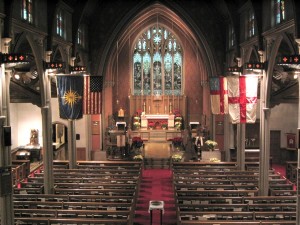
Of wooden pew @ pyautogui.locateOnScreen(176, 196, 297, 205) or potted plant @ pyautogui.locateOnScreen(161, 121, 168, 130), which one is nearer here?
wooden pew @ pyautogui.locateOnScreen(176, 196, 297, 205)

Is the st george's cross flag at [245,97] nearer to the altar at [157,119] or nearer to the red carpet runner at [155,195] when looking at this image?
the red carpet runner at [155,195]

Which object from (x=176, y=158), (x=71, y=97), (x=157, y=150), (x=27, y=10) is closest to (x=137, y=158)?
(x=176, y=158)

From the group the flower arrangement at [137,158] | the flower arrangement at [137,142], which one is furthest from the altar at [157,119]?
the flower arrangement at [137,158]

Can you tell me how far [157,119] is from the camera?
3741 cm

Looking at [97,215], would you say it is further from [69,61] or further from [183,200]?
[69,61]

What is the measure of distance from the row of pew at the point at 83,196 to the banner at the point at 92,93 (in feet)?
12.3

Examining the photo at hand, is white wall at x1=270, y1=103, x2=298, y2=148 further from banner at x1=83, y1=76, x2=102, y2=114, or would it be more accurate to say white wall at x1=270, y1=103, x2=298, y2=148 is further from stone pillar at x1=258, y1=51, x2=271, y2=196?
banner at x1=83, y1=76, x2=102, y2=114

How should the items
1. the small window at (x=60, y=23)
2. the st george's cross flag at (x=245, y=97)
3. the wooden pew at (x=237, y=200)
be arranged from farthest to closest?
the small window at (x=60, y=23) → the st george's cross flag at (x=245, y=97) → the wooden pew at (x=237, y=200)

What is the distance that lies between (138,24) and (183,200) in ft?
76.5

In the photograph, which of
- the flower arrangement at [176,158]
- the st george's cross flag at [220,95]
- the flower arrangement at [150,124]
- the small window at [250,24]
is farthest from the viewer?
the flower arrangement at [150,124]

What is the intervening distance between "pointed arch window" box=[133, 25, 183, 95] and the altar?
266 centimetres

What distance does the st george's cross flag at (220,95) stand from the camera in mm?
22422

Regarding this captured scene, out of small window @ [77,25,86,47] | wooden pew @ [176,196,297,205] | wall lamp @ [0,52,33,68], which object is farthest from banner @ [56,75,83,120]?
small window @ [77,25,86,47]

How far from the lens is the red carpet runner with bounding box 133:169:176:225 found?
17734 mm
